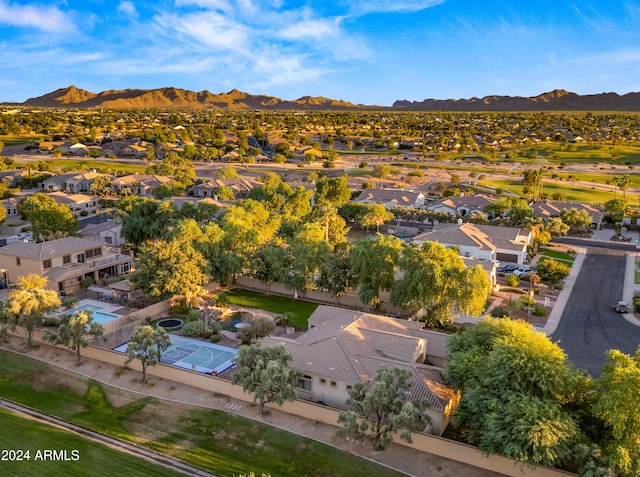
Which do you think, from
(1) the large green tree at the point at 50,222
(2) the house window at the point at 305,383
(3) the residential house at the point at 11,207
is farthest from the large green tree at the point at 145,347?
(3) the residential house at the point at 11,207

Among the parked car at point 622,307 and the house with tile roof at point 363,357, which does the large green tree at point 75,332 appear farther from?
the parked car at point 622,307

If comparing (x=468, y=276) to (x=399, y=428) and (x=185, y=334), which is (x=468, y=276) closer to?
(x=399, y=428)

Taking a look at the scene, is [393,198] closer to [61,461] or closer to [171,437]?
[171,437]

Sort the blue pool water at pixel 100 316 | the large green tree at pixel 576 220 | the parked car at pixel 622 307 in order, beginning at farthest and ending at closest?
1. the large green tree at pixel 576 220
2. the parked car at pixel 622 307
3. the blue pool water at pixel 100 316

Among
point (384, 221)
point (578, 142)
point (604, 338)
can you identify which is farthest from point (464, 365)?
point (578, 142)

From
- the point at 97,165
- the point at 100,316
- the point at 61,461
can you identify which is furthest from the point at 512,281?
the point at 97,165

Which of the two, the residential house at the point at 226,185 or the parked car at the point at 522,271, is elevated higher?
the residential house at the point at 226,185

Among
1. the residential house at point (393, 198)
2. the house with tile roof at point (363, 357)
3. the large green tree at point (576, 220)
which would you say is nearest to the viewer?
the house with tile roof at point (363, 357)

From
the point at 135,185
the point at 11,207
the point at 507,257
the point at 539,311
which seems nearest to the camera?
the point at 539,311

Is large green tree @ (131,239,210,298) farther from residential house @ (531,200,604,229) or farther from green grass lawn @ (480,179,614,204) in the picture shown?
green grass lawn @ (480,179,614,204)
